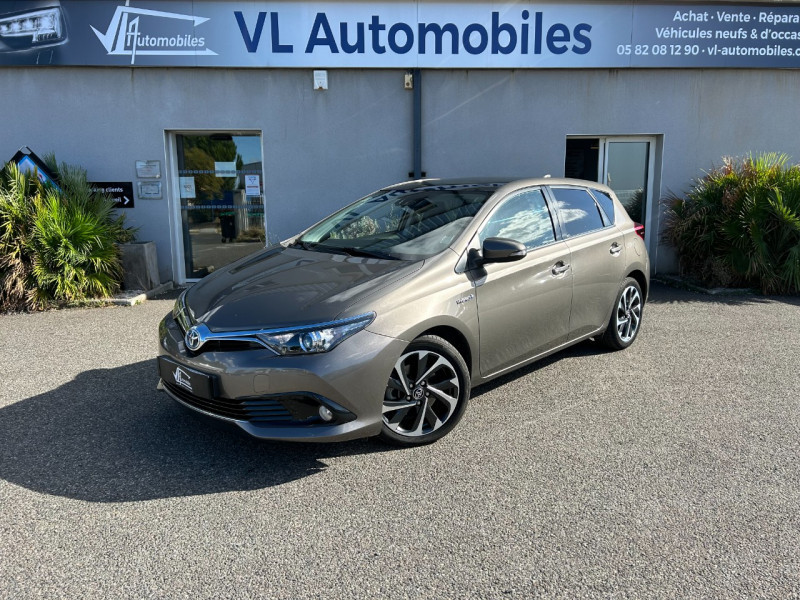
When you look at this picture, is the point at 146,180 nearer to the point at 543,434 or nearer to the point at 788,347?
the point at 543,434

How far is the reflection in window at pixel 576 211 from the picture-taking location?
15.6 ft

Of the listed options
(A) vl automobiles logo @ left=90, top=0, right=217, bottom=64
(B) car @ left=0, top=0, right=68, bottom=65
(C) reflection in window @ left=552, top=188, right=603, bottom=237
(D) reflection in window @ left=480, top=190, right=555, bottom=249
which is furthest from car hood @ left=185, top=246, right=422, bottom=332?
(B) car @ left=0, top=0, right=68, bottom=65

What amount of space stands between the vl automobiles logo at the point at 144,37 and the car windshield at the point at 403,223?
17.0ft

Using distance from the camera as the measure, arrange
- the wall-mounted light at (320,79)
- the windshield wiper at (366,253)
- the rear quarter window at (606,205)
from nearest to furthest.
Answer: the windshield wiper at (366,253), the rear quarter window at (606,205), the wall-mounted light at (320,79)

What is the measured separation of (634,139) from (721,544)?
8.00 metres

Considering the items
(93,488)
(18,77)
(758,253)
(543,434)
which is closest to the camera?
(93,488)

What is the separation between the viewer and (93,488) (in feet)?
10.4

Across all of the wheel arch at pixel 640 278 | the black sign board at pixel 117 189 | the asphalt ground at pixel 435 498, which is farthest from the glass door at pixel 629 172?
the black sign board at pixel 117 189

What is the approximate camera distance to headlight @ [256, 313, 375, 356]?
3098mm

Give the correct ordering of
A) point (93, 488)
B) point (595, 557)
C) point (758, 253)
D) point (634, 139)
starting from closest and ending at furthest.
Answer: point (595, 557), point (93, 488), point (758, 253), point (634, 139)

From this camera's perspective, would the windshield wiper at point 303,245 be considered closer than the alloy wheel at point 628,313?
Yes

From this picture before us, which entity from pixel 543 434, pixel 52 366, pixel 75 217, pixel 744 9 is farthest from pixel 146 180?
pixel 744 9

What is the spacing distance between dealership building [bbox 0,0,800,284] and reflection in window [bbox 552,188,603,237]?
11.8 feet

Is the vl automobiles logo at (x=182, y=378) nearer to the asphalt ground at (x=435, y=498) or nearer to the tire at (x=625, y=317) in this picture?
the asphalt ground at (x=435, y=498)
